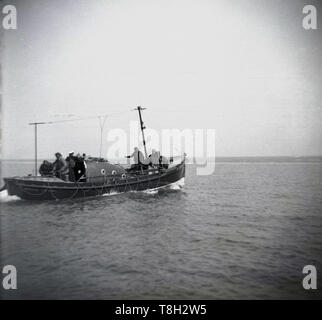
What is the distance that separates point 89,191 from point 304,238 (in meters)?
20.9

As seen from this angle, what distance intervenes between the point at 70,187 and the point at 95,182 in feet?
9.26

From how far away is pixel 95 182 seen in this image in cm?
2919

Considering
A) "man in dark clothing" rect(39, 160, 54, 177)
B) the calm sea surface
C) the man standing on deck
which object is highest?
the man standing on deck

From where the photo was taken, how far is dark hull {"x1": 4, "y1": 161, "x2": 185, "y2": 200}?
2548 cm

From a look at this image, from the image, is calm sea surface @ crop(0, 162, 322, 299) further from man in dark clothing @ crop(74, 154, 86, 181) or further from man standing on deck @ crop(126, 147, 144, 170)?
man standing on deck @ crop(126, 147, 144, 170)

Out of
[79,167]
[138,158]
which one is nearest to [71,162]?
[79,167]

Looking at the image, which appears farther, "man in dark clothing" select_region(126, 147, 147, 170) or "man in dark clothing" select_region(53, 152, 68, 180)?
"man in dark clothing" select_region(126, 147, 147, 170)

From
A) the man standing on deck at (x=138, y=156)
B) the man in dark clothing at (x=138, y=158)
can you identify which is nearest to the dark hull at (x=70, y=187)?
the man in dark clothing at (x=138, y=158)

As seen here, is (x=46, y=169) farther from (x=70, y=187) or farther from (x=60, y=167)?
(x=70, y=187)

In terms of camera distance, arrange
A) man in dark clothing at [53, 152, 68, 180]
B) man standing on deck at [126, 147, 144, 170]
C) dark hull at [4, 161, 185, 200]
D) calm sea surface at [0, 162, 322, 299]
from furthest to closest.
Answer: man standing on deck at [126, 147, 144, 170] → man in dark clothing at [53, 152, 68, 180] → dark hull at [4, 161, 185, 200] → calm sea surface at [0, 162, 322, 299]

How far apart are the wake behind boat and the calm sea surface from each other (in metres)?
1.99

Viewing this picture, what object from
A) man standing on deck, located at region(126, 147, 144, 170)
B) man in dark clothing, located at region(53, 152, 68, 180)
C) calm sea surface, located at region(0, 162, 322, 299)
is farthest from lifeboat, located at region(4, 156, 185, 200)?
calm sea surface, located at region(0, 162, 322, 299)

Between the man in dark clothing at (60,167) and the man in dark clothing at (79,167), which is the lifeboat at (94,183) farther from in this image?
the man in dark clothing at (60,167)
